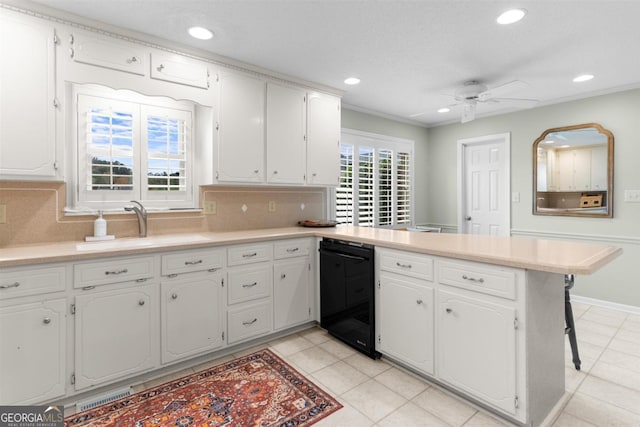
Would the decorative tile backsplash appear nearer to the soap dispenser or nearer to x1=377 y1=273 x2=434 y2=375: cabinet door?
the soap dispenser

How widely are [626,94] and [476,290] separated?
138 inches

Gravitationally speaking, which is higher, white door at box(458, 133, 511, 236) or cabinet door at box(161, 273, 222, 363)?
white door at box(458, 133, 511, 236)

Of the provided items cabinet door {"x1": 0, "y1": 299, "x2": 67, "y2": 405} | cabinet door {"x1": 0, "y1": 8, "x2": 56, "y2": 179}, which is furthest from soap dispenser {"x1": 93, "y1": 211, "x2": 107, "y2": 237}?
cabinet door {"x1": 0, "y1": 299, "x2": 67, "y2": 405}

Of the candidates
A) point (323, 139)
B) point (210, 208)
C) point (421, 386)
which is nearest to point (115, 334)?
point (210, 208)

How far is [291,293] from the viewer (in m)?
3.01

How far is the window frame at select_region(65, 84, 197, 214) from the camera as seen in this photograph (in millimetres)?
2512

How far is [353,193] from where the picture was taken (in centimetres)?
446

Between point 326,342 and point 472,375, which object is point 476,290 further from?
point 326,342

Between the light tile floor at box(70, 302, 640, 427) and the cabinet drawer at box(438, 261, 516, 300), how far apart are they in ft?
2.38

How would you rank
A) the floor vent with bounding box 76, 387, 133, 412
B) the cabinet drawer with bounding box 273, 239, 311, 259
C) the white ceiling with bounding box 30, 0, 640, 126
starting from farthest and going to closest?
the cabinet drawer with bounding box 273, 239, 311, 259
the white ceiling with bounding box 30, 0, 640, 126
the floor vent with bounding box 76, 387, 133, 412

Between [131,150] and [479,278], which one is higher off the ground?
[131,150]

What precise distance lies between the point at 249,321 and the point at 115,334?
959mm

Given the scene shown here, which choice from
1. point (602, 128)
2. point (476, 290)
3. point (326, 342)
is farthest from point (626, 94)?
point (326, 342)

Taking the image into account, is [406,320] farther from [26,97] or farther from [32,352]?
[26,97]
